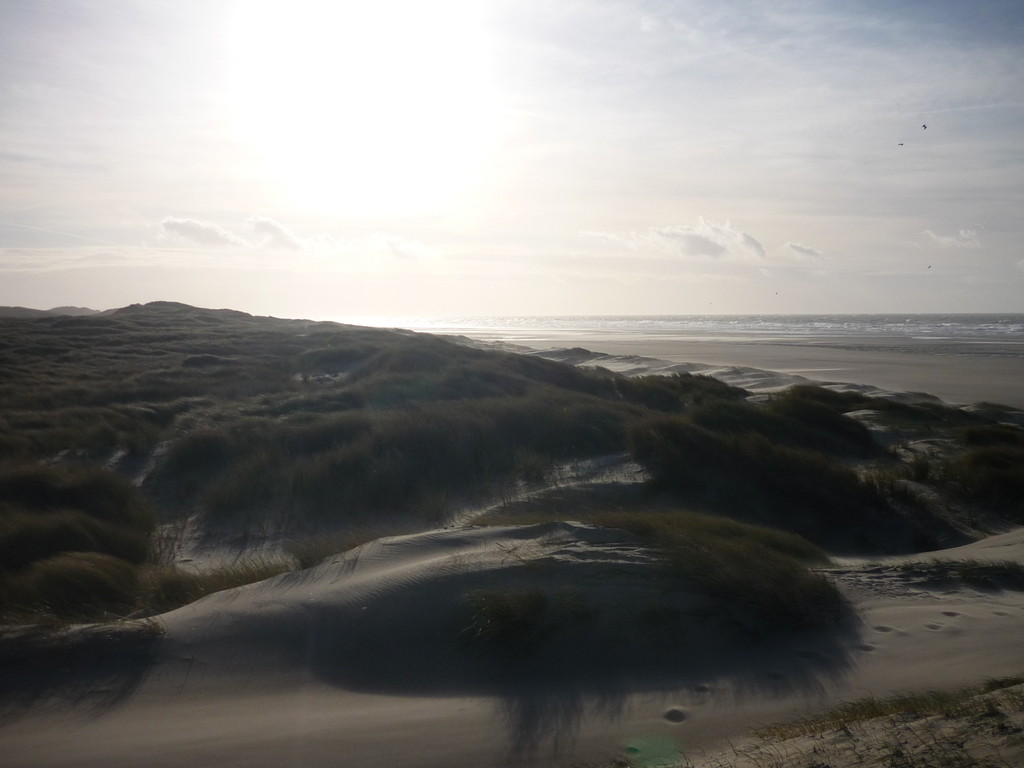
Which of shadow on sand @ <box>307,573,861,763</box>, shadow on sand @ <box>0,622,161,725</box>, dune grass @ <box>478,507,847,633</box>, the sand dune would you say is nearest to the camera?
the sand dune

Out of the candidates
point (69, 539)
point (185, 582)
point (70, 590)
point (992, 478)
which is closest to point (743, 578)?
point (185, 582)

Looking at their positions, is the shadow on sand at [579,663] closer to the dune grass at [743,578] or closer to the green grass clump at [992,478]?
the dune grass at [743,578]

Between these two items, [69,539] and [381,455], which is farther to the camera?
[381,455]

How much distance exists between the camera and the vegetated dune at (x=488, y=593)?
13.4 feet

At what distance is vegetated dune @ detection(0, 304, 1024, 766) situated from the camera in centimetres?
407

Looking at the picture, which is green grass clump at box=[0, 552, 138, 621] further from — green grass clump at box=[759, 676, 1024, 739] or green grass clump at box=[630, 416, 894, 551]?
green grass clump at box=[630, 416, 894, 551]

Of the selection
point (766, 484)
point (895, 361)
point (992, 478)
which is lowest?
point (895, 361)

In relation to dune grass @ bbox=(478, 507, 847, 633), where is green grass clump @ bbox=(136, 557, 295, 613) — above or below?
below

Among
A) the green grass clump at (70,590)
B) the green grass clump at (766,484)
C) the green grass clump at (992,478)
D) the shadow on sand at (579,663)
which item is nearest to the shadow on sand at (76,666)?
the green grass clump at (70,590)

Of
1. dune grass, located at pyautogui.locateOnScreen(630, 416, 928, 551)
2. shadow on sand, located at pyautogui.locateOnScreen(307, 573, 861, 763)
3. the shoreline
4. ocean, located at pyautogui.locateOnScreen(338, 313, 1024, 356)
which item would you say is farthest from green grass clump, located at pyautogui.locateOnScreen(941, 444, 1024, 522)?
ocean, located at pyautogui.locateOnScreen(338, 313, 1024, 356)

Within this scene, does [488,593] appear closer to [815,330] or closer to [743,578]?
[743,578]

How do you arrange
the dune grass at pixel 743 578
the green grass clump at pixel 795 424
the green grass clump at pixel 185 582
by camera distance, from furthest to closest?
the green grass clump at pixel 795 424 < the green grass clump at pixel 185 582 < the dune grass at pixel 743 578

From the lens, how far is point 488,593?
16.9 ft

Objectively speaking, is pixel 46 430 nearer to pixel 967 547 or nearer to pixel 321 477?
pixel 321 477
